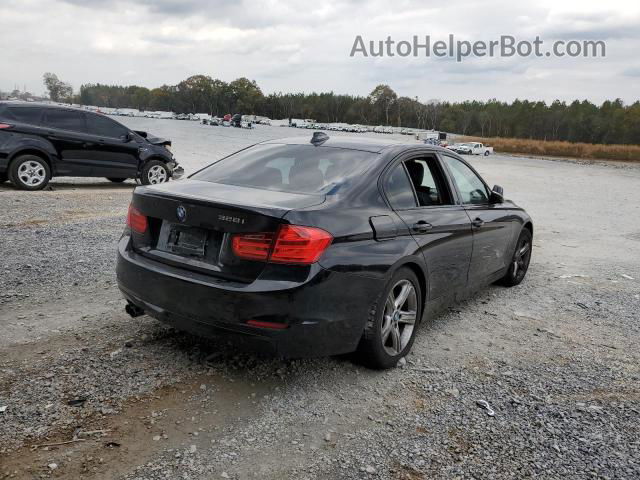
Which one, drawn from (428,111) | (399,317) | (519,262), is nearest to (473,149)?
(519,262)

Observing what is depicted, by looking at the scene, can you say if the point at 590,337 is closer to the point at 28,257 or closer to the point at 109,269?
the point at 109,269

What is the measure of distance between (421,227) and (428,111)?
184m

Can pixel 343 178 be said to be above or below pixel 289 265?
above

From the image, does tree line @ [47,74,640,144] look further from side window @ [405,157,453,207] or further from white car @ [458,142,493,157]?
side window @ [405,157,453,207]

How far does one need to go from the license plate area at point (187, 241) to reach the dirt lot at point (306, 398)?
85 cm

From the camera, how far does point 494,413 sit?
3594 millimetres

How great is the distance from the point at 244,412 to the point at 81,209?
7865mm

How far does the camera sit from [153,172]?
44.6 ft

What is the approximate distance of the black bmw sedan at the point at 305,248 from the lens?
3.33m

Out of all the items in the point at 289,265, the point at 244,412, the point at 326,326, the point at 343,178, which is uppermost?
the point at 343,178

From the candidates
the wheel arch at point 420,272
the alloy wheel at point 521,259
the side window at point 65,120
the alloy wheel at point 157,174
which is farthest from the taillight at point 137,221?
the alloy wheel at point 157,174

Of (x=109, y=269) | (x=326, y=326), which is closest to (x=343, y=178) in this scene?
(x=326, y=326)

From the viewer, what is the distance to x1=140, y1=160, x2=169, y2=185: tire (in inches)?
529

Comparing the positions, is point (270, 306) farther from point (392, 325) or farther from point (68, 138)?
A: point (68, 138)
